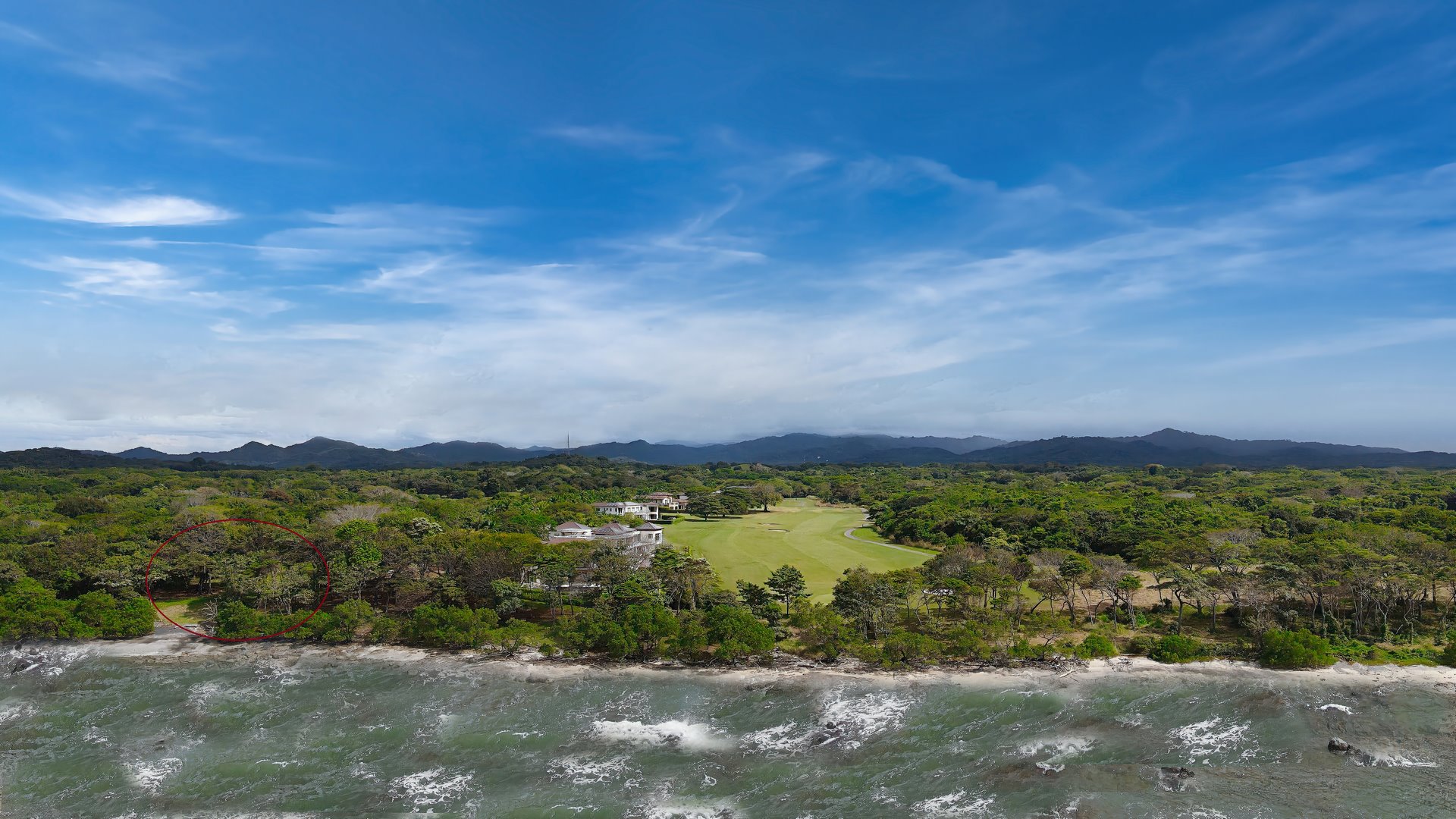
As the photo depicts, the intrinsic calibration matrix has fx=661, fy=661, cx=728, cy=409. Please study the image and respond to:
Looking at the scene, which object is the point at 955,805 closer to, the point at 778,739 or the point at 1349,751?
the point at 778,739

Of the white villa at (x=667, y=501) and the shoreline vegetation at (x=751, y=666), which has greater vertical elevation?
the white villa at (x=667, y=501)

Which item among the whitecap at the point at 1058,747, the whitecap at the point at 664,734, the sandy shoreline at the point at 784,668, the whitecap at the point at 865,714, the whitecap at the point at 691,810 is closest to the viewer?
the whitecap at the point at 691,810

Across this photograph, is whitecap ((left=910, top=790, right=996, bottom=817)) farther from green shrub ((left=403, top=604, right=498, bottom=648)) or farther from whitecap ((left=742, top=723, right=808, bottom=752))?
green shrub ((left=403, top=604, right=498, bottom=648))

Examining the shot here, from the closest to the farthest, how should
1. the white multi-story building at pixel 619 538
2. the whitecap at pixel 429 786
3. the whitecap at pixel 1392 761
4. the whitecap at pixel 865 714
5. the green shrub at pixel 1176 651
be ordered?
the whitecap at pixel 429 786, the whitecap at pixel 1392 761, the whitecap at pixel 865 714, the green shrub at pixel 1176 651, the white multi-story building at pixel 619 538

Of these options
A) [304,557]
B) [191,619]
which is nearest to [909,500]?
[304,557]

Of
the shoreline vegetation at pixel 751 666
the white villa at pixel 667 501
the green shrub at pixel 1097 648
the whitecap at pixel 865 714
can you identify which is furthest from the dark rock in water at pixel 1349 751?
the white villa at pixel 667 501

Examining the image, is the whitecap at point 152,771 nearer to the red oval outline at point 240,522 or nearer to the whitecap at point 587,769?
the whitecap at point 587,769

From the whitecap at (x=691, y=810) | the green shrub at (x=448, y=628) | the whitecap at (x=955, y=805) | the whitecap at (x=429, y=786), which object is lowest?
the whitecap at (x=955, y=805)
